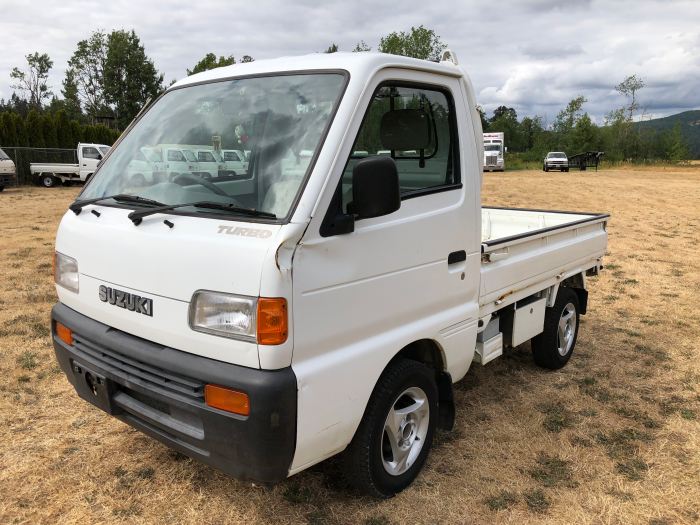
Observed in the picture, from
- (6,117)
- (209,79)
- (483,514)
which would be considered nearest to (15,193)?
(6,117)

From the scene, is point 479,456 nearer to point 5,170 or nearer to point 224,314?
point 224,314

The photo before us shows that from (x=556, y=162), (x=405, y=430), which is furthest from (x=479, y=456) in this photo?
(x=556, y=162)

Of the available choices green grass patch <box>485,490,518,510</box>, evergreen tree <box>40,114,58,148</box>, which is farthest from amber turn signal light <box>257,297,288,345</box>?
evergreen tree <box>40,114,58,148</box>

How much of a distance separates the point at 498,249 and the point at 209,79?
2030 mm

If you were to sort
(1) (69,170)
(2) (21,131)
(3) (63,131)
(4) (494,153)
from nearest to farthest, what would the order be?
(1) (69,170)
(2) (21,131)
(3) (63,131)
(4) (494,153)

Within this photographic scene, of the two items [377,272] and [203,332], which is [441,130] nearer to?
[377,272]

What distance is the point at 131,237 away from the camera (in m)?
2.51

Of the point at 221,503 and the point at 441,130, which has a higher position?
the point at 441,130

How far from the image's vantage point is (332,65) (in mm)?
2672

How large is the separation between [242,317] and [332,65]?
1307 millimetres

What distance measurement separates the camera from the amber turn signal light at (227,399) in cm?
216

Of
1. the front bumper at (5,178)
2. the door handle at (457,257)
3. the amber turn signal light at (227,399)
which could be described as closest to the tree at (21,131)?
the front bumper at (5,178)

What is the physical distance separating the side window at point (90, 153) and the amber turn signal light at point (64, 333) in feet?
75.9

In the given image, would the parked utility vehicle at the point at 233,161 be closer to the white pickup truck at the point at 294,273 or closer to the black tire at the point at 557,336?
the white pickup truck at the point at 294,273
